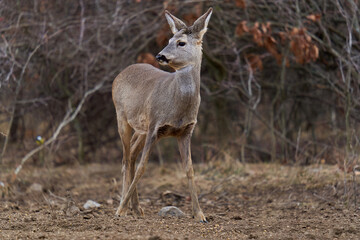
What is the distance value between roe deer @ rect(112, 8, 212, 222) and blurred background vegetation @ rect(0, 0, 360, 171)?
3.14 m

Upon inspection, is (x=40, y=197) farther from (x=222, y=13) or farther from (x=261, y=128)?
(x=261, y=128)

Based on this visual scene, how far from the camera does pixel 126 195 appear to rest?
6.60 meters

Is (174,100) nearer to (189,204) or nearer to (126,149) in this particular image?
(126,149)

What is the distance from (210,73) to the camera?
12.2 metres

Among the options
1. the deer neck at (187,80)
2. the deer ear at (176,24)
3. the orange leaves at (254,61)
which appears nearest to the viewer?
the deer neck at (187,80)

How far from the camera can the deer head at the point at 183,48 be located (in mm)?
6060

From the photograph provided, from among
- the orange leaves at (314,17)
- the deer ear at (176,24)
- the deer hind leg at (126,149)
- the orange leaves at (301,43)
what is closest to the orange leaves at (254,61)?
the orange leaves at (301,43)

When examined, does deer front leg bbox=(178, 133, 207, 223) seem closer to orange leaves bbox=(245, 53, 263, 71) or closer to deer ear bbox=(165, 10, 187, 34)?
deer ear bbox=(165, 10, 187, 34)

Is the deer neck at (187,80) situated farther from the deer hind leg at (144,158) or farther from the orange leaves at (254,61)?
the orange leaves at (254,61)

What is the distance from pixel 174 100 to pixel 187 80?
0.26 m

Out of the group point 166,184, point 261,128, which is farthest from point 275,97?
point 166,184

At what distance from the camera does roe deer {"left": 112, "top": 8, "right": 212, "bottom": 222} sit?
6.18 meters

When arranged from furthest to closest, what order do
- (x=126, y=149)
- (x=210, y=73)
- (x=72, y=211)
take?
(x=210, y=73) → (x=126, y=149) → (x=72, y=211)

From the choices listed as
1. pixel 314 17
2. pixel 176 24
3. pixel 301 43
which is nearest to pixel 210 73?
pixel 301 43
